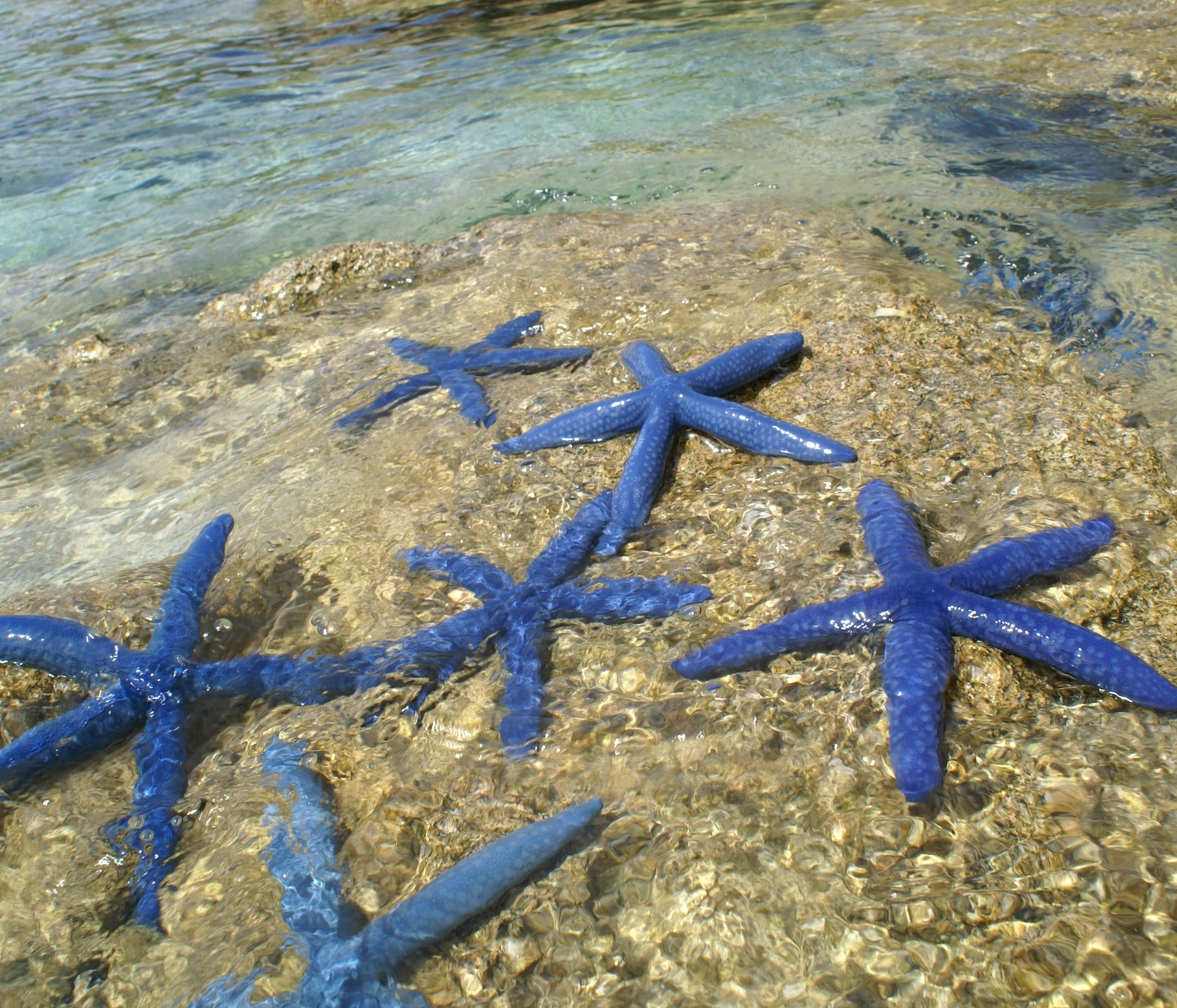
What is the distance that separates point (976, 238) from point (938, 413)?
8.24 feet

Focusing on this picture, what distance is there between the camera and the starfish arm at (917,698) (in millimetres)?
2357

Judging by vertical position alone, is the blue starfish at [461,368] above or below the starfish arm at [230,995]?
above

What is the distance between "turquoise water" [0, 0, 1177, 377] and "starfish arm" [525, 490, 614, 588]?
283 centimetres

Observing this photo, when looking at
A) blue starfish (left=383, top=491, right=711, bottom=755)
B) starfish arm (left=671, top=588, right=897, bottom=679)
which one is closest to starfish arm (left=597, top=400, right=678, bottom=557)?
blue starfish (left=383, top=491, right=711, bottom=755)

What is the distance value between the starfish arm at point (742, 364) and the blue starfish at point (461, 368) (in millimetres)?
1036

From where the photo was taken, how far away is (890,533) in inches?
119

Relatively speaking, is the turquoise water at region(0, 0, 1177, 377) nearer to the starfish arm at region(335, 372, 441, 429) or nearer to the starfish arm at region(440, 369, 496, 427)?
the starfish arm at region(335, 372, 441, 429)

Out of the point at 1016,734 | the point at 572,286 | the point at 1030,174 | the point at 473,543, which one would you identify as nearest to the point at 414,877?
the point at 473,543

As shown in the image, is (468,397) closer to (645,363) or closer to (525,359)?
(525,359)

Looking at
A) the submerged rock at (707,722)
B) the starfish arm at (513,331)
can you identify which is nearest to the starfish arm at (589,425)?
the submerged rock at (707,722)

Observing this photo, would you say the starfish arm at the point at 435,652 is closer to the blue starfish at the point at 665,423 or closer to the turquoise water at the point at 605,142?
the blue starfish at the point at 665,423

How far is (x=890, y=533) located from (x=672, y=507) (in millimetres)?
1018

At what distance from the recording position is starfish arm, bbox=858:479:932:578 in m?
2.86

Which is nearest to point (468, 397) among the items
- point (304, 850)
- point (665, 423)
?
point (665, 423)
